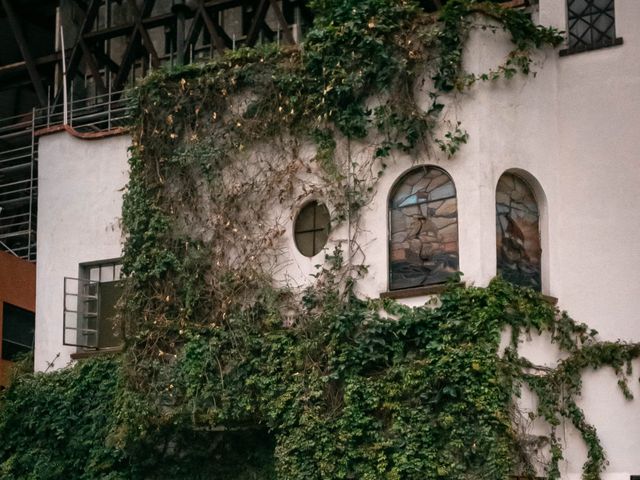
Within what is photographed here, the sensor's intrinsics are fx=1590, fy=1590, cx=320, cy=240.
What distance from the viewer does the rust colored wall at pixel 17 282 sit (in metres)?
31.1

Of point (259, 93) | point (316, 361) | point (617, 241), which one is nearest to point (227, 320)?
point (316, 361)

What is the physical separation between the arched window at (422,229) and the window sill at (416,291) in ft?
0.57

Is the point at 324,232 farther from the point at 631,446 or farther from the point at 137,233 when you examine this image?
the point at 631,446

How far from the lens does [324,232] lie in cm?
2570

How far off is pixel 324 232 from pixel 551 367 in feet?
13.9

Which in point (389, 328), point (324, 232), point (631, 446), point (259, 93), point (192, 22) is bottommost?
point (631, 446)

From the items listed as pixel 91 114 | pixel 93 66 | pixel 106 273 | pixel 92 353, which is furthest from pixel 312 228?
pixel 93 66

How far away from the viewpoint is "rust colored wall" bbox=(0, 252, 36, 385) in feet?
102

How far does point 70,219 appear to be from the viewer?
29469mm

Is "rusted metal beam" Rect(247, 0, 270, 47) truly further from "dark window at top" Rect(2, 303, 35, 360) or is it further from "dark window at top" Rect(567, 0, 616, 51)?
"dark window at top" Rect(567, 0, 616, 51)

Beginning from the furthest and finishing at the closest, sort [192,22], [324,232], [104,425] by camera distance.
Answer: [192,22], [104,425], [324,232]

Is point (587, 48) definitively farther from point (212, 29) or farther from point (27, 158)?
point (27, 158)

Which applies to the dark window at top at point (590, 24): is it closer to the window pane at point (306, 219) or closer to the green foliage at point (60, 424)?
the window pane at point (306, 219)

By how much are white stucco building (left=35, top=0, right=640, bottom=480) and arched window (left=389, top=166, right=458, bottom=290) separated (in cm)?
8
